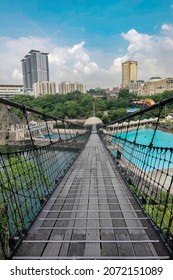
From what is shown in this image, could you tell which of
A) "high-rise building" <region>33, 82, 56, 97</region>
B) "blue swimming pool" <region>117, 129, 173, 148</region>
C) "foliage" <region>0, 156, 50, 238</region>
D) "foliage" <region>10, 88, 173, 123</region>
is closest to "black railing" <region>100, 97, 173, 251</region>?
"foliage" <region>0, 156, 50, 238</region>

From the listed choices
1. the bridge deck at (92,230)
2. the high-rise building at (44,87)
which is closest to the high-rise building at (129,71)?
the high-rise building at (44,87)

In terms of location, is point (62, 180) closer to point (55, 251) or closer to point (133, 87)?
point (55, 251)

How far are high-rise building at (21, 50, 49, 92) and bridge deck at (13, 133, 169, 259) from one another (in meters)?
70.5

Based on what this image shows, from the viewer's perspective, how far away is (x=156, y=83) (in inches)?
1889

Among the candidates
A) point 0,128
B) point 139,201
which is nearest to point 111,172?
point 139,201

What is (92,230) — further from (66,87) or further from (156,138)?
(66,87)

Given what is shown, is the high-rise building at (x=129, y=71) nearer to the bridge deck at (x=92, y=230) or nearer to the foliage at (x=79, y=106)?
the foliage at (x=79, y=106)

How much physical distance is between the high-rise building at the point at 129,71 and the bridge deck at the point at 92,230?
66.5 metres

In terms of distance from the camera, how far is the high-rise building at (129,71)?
2562 inches

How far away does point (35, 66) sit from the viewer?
6900 centimetres

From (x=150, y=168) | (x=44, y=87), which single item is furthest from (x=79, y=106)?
(x=150, y=168)

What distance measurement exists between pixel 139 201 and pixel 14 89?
203 ft
